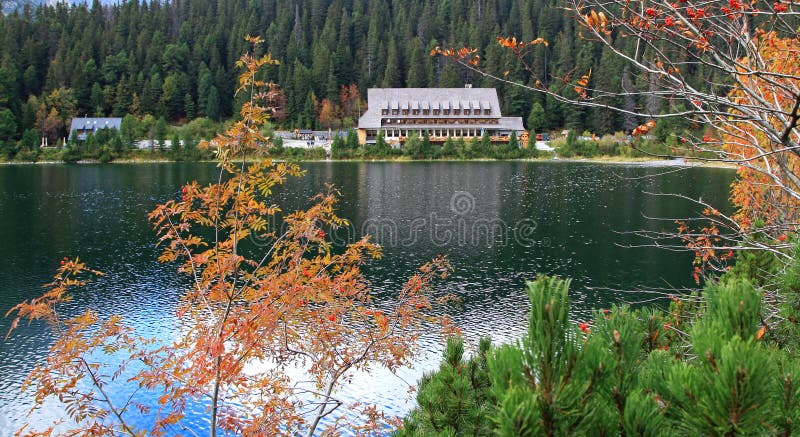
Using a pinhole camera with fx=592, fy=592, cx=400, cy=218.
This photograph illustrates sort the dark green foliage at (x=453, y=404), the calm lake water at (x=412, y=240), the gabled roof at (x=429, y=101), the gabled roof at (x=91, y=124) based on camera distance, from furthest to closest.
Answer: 1. the gabled roof at (x=429, y=101)
2. the gabled roof at (x=91, y=124)
3. the calm lake water at (x=412, y=240)
4. the dark green foliage at (x=453, y=404)

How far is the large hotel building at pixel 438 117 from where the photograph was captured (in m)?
68.9

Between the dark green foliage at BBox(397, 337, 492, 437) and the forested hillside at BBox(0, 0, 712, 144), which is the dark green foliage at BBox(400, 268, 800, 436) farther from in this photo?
the forested hillside at BBox(0, 0, 712, 144)

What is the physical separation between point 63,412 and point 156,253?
35.6 ft

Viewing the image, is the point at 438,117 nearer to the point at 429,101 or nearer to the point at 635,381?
the point at 429,101

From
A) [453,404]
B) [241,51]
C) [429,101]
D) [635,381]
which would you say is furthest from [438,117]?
[635,381]

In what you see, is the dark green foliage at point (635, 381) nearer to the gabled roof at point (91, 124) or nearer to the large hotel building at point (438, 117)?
the large hotel building at point (438, 117)

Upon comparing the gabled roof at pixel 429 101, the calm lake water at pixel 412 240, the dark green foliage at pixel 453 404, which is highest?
the gabled roof at pixel 429 101

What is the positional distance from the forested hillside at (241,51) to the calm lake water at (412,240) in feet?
96.2

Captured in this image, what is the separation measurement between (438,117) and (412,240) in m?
50.0

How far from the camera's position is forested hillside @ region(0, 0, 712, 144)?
237ft

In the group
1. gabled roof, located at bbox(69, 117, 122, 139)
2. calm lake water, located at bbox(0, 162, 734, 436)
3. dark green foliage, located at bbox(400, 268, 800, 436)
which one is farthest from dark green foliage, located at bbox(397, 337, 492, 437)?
gabled roof, located at bbox(69, 117, 122, 139)

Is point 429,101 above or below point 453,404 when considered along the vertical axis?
above

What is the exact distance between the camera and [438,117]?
69.9 metres

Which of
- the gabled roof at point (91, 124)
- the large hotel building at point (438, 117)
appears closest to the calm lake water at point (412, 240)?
the gabled roof at point (91, 124)
